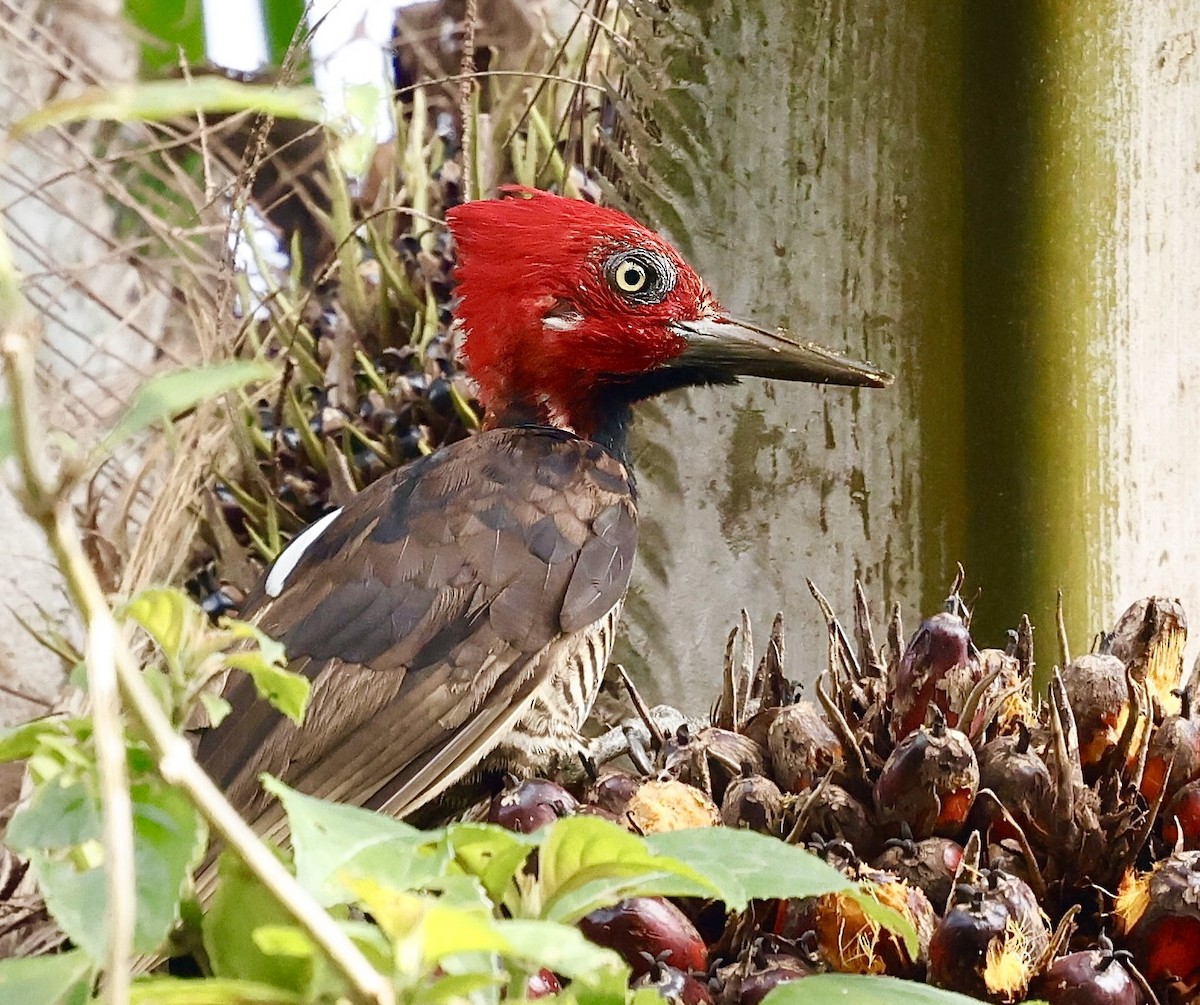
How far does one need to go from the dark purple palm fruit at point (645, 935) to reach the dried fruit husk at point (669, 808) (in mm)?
82

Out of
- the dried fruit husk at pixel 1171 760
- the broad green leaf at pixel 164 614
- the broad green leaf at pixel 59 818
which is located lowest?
the dried fruit husk at pixel 1171 760

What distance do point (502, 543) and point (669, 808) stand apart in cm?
43

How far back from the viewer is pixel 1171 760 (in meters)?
0.75

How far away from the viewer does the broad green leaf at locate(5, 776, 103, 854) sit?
0.36 metres

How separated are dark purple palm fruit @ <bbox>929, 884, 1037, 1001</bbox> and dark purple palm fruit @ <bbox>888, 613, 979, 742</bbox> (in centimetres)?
16

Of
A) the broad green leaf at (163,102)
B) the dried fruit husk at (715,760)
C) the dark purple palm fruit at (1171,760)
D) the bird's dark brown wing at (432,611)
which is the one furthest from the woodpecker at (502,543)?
the broad green leaf at (163,102)

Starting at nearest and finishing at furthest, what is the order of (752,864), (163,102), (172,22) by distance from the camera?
1. (163,102)
2. (752,864)
3. (172,22)

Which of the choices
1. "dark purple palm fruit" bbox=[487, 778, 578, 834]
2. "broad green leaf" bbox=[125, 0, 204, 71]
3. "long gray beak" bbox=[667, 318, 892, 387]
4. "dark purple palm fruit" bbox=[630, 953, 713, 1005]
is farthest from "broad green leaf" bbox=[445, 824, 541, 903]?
"broad green leaf" bbox=[125, 0, 204, 71]

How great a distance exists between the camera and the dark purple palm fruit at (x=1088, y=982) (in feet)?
1.99

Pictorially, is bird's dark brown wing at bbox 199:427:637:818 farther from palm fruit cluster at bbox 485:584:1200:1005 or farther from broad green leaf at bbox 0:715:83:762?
broad green leaf at bbox 0:715:83:762

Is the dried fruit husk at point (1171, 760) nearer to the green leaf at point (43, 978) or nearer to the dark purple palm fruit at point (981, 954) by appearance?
the dark purple palm fruit at point (981, 954)

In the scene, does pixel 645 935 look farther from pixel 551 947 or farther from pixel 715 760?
pixel 551 947

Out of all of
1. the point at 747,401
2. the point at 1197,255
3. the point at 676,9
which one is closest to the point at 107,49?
the point at 676,9

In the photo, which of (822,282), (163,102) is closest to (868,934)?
(163,102)
